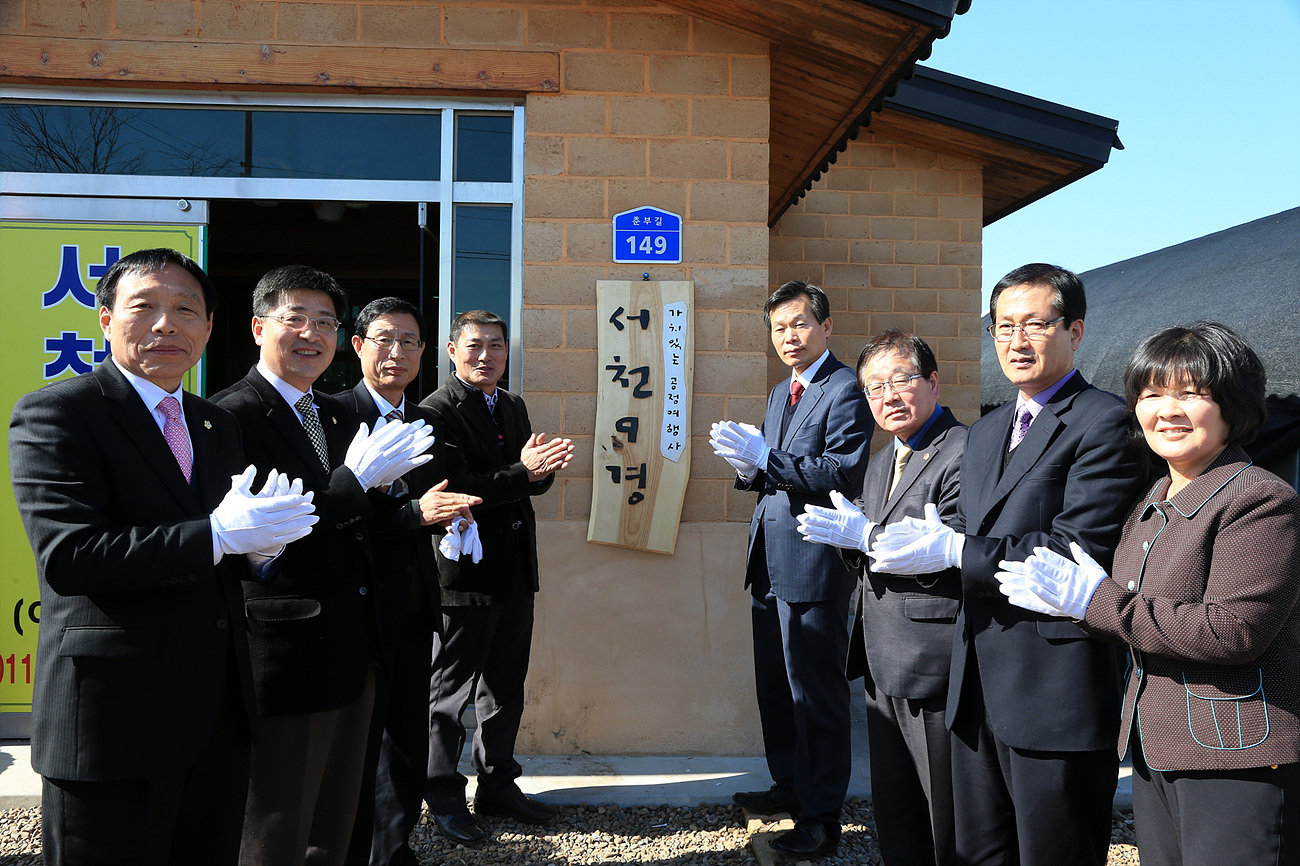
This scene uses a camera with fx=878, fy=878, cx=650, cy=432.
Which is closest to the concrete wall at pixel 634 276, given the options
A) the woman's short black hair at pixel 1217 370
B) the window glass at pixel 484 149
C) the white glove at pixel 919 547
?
the window glass at pixel 484 149

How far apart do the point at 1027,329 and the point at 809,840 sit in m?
1.77

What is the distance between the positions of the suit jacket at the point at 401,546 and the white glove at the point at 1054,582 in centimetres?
149

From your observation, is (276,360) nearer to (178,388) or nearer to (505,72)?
(178,388)

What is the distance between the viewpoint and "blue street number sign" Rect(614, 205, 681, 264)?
3.71 m

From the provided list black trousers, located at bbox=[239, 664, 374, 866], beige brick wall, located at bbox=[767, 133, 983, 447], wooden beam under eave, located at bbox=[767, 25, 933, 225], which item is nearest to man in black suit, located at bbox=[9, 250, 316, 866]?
black trousers, located at bbox=[239, 664, 374, 866]

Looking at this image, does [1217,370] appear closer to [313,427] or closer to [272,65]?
[313,427]

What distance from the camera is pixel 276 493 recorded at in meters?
1.80

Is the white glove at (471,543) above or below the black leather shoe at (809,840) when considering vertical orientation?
above

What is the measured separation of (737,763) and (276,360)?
248cm

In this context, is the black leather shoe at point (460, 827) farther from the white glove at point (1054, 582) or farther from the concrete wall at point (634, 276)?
the white glove at point (1054, 582)

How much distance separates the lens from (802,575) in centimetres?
288

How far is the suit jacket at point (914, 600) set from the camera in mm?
2170

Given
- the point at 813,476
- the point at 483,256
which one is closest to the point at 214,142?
the point at 483,256

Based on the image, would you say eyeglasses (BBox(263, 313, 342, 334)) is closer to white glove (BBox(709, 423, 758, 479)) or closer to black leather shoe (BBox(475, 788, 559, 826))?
white glove (BBox(709, 423, 758, 479))
